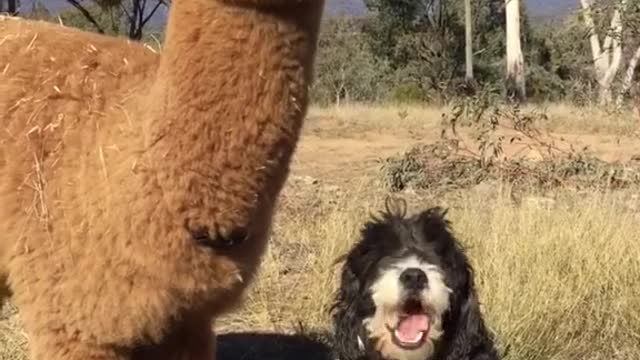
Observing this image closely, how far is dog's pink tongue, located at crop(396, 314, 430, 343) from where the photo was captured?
13.3 ft

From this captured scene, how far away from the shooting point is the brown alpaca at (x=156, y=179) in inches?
131

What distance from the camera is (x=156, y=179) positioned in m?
3.46

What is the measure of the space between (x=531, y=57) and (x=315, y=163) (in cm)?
2750

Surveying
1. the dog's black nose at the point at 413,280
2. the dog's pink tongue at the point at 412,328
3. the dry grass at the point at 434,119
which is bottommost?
the dry grass at the point at 434,119

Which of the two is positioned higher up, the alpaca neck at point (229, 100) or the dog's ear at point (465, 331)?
the alpaca neck at point (229, 100)

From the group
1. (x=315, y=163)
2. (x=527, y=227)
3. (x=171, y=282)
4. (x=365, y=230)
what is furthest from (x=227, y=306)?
(x=315, y=163)

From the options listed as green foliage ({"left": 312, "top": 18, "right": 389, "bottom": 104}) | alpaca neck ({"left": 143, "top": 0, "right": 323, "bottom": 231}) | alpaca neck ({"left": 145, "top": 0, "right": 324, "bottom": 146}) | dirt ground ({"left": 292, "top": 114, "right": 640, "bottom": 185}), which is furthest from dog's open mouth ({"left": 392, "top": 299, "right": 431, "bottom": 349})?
green foliage ({"left": 312, "top": 18, "right": 389, "bottom": 104})

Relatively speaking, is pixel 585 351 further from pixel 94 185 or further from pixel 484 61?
pixel 484 61

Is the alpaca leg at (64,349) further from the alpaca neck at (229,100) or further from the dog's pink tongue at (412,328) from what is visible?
the dog's pink tongue at (412,328)

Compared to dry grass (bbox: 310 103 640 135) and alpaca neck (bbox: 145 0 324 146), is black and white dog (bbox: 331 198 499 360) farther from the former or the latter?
dry grass (bbox: 310 103 640 135)

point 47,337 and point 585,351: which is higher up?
point 47,337

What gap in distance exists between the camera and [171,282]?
3.46 m

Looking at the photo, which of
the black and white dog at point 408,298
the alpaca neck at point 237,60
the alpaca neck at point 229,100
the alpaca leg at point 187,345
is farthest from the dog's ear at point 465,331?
the alpaca neck at point 237,60

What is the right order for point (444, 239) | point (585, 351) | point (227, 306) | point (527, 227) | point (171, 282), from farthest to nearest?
point (527, 227) < point (585, 351) < point (444, 239) < point (227, 306) < point (171, 282)
